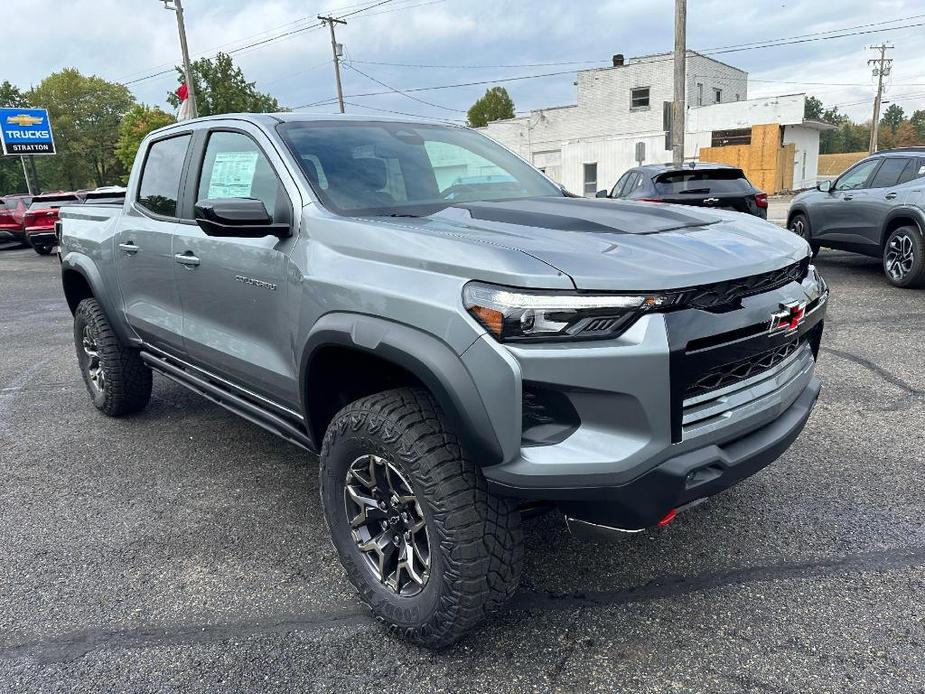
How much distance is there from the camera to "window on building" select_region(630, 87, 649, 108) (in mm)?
35906

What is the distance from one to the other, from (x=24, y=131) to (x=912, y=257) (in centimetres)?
4451

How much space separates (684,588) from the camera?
2.76m

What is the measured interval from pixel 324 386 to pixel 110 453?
2.35 metres

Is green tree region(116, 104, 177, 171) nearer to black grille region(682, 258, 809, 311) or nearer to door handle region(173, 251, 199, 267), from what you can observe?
door handle region(173, 251, 199, 267)

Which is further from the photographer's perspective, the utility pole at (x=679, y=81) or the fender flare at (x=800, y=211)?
the utility pole at (x=679, y=81)

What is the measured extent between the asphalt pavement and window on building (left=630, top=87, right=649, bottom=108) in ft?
113

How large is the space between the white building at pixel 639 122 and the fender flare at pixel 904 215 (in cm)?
2749

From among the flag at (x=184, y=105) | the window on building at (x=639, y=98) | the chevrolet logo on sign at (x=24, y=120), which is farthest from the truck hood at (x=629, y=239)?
the chevrolet logo on sign at (x=24, y=120)

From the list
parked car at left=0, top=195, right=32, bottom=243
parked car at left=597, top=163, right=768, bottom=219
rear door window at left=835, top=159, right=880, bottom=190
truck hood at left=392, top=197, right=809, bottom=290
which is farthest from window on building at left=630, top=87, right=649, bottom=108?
truck hood at left=392, top=197, right=809, bottom=290

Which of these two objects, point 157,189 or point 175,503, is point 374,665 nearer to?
point 175,503

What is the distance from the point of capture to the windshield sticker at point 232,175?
326cm

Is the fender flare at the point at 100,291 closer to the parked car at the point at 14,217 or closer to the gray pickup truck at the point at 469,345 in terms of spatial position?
the gray pickup truck at the point at 469,345

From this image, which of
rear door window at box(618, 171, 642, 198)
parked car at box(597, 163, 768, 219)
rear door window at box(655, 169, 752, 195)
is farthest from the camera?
rear door window at box(618, 171, 642, 198)

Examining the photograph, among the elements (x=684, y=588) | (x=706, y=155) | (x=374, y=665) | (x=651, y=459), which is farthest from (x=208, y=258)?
(x=706, y=155)
